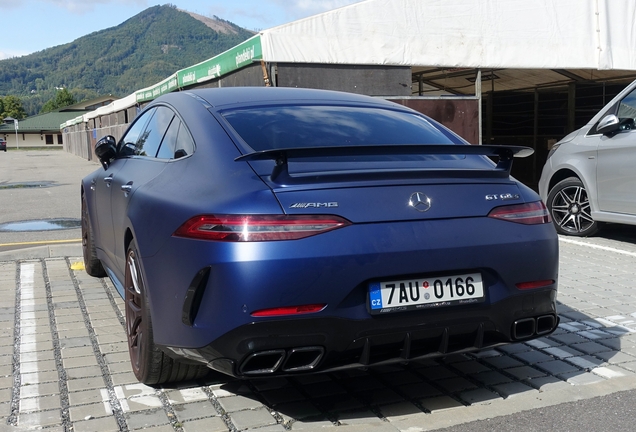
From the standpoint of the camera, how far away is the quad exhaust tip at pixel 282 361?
2914 mm

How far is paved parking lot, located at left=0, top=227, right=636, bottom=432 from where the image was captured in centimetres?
328

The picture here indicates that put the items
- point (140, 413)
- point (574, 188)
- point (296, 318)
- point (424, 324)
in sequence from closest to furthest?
point (296, 318) → point (424, 324) → point (140, 413) → point (574, 188)

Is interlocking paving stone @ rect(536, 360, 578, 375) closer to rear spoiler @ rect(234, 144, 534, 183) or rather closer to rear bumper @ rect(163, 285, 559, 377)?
rear bumper @ rect(163, 285, 559, 377)

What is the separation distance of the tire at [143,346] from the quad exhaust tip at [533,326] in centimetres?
158

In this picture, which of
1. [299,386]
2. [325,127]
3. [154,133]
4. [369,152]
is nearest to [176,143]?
[154,133]

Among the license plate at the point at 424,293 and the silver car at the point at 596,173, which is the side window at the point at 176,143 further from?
the silver car at the point at 596,173

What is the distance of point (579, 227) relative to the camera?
845 cm

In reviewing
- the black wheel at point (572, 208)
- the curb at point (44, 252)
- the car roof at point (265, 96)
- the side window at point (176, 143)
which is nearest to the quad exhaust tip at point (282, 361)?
Answer: the side window at point (176, 143)

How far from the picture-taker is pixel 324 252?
2.88 meters

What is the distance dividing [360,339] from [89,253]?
395cm

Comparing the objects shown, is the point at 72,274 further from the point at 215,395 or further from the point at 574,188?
the point at 574,188

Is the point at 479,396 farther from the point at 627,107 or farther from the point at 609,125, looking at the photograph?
the point at 627,107

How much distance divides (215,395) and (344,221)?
49.2 inches

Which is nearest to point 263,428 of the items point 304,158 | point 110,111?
point 304,158
